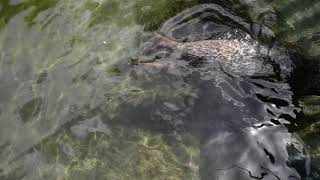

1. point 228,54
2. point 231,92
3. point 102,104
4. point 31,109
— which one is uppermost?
point 228,54

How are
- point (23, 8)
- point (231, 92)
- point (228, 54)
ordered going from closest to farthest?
1. point (231, 92)
2. point (228, 54)
3. point (23, 8)

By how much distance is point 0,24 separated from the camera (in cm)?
620

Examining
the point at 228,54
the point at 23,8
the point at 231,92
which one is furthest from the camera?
the point at 23,8

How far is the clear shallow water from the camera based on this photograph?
4.92 meters

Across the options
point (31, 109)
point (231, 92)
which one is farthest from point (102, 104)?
point (231, 92)

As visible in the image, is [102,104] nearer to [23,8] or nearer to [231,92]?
[231,92]

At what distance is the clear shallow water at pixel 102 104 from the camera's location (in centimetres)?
492

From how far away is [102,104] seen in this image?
17.9ft

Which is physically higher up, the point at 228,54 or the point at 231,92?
the point at 228,54

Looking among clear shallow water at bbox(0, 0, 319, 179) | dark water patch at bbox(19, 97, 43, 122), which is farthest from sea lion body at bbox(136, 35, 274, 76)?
dark water patch at bbox(19, 97, 43, 122)

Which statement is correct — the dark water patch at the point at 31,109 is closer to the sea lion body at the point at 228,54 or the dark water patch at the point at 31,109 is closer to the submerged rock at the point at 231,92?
Result: the submerged rock at the point at 231,92

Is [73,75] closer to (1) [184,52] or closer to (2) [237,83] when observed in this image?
(1) [184,52]

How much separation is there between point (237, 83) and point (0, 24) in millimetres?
3696

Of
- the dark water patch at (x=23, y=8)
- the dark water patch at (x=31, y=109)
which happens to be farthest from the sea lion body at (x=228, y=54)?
the dark water patch at (x=23, y=8)
